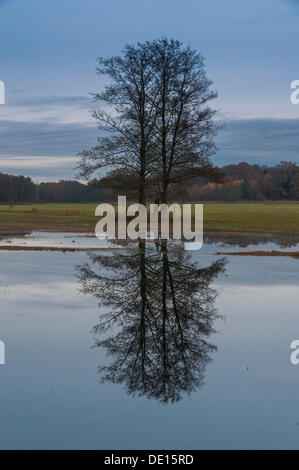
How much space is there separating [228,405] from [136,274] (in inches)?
440

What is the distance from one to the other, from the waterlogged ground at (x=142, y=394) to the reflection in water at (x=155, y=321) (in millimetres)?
110

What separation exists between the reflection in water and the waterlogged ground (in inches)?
4.3

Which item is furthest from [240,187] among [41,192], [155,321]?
[155,321]

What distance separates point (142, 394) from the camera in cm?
739

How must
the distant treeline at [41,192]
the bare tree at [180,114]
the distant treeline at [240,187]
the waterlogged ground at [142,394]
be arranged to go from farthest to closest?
the distant treeline at [41,192] < the distant treeline at [240,187] < the bare tree at [180,114] < the waterlogged ground at [142,394]

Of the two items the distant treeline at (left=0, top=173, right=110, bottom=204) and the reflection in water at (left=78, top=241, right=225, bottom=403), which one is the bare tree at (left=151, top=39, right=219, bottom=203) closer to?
the reflection in water at (left=78, top=241, right=225, bottom=403)

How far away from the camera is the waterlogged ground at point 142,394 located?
619 cm

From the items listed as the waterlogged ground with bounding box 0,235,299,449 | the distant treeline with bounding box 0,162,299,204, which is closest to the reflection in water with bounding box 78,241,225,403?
the waterlogged ground with bounding box 0,235,299,449

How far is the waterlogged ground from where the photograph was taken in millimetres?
6191

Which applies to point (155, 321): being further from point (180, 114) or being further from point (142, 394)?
point (180, 114)

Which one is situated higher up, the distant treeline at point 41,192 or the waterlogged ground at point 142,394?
the distant treeline at point 41,192

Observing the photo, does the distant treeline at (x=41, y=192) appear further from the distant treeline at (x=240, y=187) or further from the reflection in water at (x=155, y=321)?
the reflection in water at (x=155, y=321)

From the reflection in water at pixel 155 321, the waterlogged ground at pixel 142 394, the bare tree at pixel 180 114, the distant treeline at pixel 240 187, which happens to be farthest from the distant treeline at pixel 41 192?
the waterlogged ground at pixel 142 394
